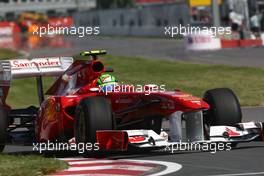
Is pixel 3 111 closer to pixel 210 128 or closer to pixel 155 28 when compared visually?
pixel 210 128

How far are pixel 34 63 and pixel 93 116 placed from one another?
303 cm

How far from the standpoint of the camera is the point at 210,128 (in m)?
12.1

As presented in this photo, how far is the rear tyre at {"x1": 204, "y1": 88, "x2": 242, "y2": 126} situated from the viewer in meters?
12.5

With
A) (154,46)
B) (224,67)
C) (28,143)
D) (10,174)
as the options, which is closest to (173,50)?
(154,46)

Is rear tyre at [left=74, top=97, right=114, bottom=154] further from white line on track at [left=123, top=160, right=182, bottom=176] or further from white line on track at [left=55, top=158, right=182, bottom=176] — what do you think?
white line on track at [left=123, top=160, right=182, bottom=176]

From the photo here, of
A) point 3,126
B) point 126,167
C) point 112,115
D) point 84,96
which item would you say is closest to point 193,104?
point 112,115

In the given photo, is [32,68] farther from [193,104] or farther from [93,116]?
[193,104]

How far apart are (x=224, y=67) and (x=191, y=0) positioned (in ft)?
91.7

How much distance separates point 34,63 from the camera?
47.6 ft

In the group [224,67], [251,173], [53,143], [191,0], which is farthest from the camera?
Result: [191,0]

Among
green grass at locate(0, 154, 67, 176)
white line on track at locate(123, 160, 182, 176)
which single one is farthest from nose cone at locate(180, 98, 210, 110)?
green grass at locate(0, 154, 67, 176)

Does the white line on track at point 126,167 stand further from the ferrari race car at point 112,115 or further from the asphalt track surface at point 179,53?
the asphalt track surface at point 179,53

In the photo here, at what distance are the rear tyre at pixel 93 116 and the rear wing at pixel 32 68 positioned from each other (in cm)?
247

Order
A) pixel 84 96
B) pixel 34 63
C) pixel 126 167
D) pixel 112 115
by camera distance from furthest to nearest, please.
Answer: pixel 34 63 → pixel 84 96 → pixel 112 115 → pixel 126 167
